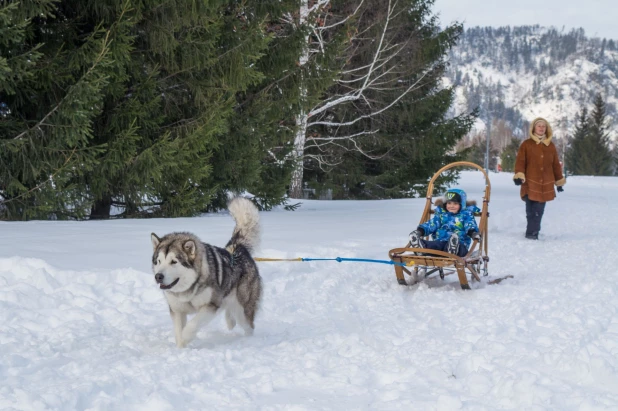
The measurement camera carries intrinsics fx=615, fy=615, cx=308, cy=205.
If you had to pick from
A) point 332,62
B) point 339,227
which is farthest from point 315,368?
point 332,62

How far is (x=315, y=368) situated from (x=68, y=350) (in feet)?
6.20

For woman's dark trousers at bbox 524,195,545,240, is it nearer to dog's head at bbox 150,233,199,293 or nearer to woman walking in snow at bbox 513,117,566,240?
woman walking in snow at bbox 513,117,566,240

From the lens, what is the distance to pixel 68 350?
4648mm

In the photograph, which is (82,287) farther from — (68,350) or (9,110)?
(9,110)

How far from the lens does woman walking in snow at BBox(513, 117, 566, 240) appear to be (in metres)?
11.9

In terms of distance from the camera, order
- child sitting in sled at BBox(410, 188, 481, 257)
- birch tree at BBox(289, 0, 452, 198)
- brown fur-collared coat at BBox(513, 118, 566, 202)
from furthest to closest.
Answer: birch tree at BBox(289, 0, 452, 198) → brown fur-collared coat at BBox(513, 118, 566, 202) → child sitting in sled at BBox(410, 188, 481, 257)

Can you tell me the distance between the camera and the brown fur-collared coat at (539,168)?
1196 cm

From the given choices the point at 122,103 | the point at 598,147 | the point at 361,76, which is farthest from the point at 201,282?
the point at 598,147

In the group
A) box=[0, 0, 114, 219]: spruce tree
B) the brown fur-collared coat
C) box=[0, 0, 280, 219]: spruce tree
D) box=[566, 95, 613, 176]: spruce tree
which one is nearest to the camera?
box=[0, 0, 114, 219]: spruce tree

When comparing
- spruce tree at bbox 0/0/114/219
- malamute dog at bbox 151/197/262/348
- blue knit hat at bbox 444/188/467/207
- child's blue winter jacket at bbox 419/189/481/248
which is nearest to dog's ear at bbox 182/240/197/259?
malamute dog at bbox 151/197/262/348

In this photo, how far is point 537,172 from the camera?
1205 centimetres

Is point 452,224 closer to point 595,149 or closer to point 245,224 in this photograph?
point 245,224

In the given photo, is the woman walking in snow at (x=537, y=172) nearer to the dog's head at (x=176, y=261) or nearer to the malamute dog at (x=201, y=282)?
the malamute dog at (x=201, y=282)

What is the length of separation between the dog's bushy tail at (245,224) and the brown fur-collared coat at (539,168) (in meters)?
7.48
